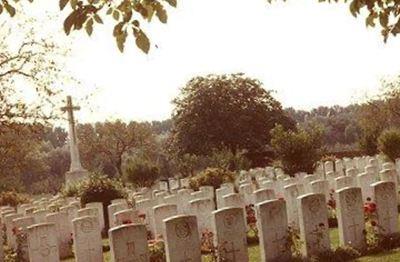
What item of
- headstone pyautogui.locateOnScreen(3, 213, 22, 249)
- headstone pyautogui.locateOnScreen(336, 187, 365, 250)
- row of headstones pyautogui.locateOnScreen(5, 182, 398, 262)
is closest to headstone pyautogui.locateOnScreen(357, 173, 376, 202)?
row of headstones pyautogui.locateOnScreen(5, 182, 398, 262)

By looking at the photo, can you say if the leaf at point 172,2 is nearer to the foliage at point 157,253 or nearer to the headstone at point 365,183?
the foliage at point 157,253

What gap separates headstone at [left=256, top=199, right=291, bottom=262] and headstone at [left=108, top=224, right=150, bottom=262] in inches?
86.1

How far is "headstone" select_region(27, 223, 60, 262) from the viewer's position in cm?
970

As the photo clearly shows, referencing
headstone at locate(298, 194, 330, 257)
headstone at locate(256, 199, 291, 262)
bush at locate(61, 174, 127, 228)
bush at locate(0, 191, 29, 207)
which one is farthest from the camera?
bush at locate(0, 191, 29, 207)

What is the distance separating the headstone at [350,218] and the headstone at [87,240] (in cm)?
460

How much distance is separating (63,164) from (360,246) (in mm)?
89076

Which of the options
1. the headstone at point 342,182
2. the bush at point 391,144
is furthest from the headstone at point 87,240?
the bush at point 391,144

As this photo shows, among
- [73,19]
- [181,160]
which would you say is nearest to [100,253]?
[73,19]

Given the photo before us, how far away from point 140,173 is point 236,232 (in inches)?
832

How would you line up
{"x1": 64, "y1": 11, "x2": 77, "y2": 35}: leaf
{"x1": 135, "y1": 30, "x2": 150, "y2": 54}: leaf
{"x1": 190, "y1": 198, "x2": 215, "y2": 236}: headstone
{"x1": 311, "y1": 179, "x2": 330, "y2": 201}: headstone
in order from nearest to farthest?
{"x1": 64, "y1": 11, "x2": 77, "y2": 35}: leaf → {"x1": 135, "y1": 30, "x2": 150, "y2": 54}: leaf → {"x1": 190, "y1": 198, "x2": 215, "y2": 236}: headstone → {"x1": 311, "y1": 179, "x2": 330, "y2": 201}: headstone

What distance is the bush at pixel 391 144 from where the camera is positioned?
2753 cm

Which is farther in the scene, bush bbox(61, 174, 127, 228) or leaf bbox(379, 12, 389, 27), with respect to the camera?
bush bbox(61, 174, 127, 228)

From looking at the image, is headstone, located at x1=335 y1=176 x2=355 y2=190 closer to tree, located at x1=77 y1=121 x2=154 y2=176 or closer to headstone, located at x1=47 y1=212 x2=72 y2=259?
headstone, located at x1=47 y1=212 x2=72 y2=259

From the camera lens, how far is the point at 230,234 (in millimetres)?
9242
